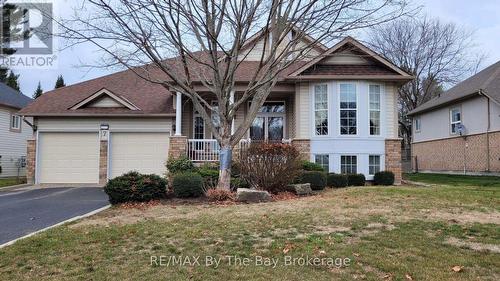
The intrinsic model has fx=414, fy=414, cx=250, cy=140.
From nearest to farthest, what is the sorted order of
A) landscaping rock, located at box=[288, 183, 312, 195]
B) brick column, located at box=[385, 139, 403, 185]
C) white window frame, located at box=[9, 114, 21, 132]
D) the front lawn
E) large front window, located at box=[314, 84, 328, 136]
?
1. the front lawn
2. landscaping rock, located at box=[288, 183, 312, 195]
3. brick column, located at box=[385, 139, 403, 185]
4. large front window, located at box=[314, 84, 328, 136]
5. white window frame, located at box=[9, 114, 21, 132]

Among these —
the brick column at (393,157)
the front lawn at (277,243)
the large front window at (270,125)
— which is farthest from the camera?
the large front window at (270,125)

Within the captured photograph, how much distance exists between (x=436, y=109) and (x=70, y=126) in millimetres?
20948

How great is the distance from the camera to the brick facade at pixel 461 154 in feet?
65.7

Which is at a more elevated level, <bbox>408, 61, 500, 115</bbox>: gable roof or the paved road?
<bbox>408, 61, 500, 115</bbox>: gable roof

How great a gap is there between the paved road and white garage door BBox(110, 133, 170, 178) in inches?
139

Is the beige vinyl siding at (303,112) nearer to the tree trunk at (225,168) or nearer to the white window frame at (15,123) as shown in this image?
the tree trunk at (225,168)

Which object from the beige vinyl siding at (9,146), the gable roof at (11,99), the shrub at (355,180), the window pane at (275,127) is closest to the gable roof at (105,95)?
the window pane at (275,127)

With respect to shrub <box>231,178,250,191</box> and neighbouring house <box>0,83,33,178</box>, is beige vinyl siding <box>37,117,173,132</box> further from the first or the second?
neighbouring house <box>0,83,33,178</box>

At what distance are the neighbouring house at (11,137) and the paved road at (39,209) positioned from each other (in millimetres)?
12791

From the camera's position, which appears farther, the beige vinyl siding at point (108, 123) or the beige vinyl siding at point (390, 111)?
the beige vinyl siding at point (108, 123)

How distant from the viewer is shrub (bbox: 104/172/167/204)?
10141 millimetres

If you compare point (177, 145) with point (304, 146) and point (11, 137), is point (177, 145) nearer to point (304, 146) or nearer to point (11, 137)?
point (304, 146)
